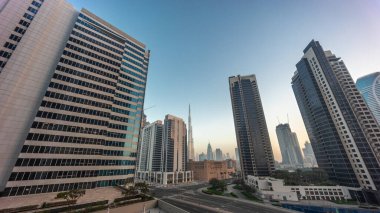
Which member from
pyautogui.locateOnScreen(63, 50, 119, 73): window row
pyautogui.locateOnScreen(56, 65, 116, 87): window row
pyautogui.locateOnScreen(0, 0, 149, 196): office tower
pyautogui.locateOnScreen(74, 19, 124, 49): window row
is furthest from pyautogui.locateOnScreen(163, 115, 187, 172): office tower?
pyautogui.locateOnScreen(74, 19, 124, 49): window row

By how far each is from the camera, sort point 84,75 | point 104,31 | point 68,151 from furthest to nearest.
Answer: point 104,31 < point 84,75 < point 68,151

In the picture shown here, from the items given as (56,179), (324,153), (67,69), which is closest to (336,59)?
(324,153)

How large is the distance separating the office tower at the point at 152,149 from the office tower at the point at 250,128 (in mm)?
88350

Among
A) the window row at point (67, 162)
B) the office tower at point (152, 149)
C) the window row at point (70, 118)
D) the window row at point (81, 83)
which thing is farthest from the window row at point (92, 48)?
the office tower at point (152, 149)

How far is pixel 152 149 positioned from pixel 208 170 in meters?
71.7

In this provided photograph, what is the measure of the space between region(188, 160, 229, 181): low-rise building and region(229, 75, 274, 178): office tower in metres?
50.6

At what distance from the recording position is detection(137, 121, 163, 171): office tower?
530 ft

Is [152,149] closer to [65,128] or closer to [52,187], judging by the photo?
[65,128]

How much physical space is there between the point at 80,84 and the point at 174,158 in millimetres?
120473

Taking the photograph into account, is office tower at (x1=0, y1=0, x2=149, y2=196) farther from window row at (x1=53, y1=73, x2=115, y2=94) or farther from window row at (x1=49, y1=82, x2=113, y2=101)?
window row at (x1=53, y1=73, x2=115, y2=94)

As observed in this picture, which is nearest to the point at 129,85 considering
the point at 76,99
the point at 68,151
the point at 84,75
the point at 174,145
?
the point at 84,75

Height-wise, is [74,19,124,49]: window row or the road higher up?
[74,19,124,49]: window row

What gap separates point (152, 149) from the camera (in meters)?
168

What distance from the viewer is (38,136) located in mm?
46844
